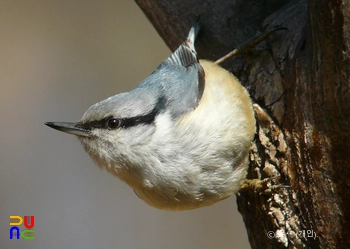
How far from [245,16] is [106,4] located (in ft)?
6.95

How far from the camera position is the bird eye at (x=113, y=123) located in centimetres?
164

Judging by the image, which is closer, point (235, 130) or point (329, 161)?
point (329, 161)

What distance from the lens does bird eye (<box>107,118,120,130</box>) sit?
1642mm

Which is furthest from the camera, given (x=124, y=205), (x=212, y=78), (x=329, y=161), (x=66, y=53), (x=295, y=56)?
(x=66, y=53)

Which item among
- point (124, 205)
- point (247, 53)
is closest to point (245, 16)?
point (247, 53)

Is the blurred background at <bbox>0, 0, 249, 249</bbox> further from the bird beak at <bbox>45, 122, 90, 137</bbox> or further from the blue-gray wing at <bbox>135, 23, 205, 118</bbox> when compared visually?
the bird beak at <bbox>45, 122, 90, 137</bbox>

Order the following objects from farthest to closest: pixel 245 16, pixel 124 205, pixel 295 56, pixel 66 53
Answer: pixel 66 53 < pixel 124 205 < pixel 245 16 < pixel 295 56

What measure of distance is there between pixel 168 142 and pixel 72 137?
82.3 inches

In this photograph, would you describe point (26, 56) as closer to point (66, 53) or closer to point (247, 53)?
point (66, 53)

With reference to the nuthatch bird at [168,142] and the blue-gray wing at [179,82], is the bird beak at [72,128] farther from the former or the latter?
the blue-gray wing at [179,82]

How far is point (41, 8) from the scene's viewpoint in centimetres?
379

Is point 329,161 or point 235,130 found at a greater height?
point 235,130

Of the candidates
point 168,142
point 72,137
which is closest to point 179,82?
point 168,142

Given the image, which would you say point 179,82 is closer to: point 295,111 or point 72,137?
point 295,111
